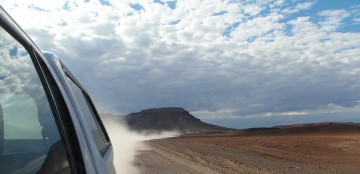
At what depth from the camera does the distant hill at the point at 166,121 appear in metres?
154

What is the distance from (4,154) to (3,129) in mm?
127

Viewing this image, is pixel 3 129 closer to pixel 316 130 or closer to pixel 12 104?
pixel 12 104

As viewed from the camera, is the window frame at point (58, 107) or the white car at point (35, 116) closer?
the white car at point (35, 116)

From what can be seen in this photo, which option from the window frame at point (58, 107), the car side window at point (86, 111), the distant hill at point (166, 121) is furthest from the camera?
the distant hill at point (166, 121)

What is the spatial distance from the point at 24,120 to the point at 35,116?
0.14m

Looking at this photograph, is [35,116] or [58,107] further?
[58,107]

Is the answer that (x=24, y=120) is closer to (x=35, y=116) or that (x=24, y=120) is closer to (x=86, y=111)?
(x=35, y=116)

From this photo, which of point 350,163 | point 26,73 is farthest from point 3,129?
point 350,163

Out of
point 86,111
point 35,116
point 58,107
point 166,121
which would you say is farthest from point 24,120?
point 166,121

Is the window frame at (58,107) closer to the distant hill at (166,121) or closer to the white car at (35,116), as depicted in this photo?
the white car at (35,116)

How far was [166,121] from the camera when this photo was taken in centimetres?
16575

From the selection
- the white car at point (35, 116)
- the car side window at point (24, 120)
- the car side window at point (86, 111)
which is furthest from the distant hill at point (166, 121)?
the car side window at point (24, 120)

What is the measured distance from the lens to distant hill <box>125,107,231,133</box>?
504 ft

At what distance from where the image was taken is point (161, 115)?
6885 inches
